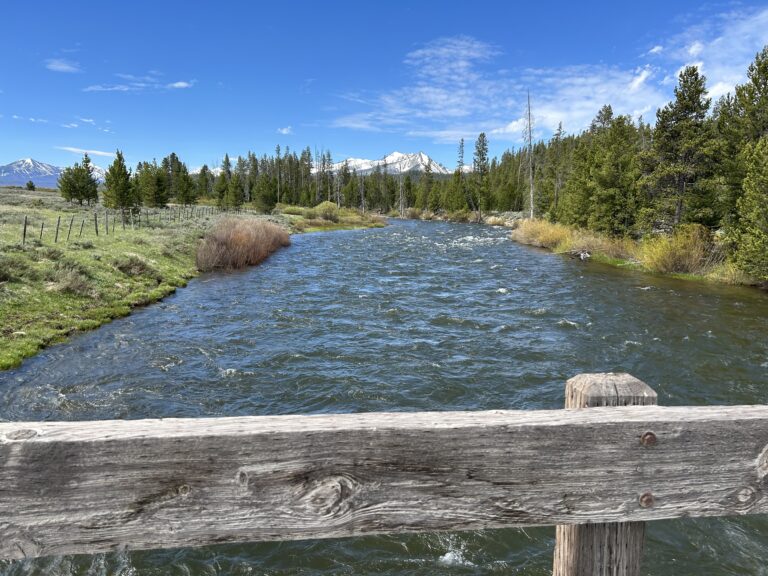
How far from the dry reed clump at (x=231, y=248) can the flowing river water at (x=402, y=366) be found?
224 inches

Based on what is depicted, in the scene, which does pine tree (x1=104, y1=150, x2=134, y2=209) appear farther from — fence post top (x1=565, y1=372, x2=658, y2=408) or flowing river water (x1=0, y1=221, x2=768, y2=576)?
fence post top (x1=565, y1=372, x2=658, y2=408)

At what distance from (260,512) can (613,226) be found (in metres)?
37.7

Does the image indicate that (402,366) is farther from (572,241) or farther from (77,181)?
(77,181)

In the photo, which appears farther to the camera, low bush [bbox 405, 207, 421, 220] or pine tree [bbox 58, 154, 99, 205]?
low bush [bbox 405, 207, 421, 220]

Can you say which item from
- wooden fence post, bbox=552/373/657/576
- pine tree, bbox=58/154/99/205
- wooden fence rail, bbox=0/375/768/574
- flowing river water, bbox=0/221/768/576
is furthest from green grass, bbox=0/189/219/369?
pine tree, bbox=58/154/99/205

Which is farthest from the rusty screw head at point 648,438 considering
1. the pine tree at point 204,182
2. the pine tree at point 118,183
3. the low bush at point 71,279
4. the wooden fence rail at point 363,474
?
the pine tree at point 204,182

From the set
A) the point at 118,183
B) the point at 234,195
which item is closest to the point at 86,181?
the point at 118,183

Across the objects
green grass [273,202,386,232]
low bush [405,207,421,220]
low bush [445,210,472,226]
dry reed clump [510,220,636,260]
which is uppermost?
low bush [405,207,421,220]

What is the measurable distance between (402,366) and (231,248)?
66.8ft

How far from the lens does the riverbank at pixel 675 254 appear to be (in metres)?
23.8

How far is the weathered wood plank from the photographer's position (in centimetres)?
156

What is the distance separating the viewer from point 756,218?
68.1ft

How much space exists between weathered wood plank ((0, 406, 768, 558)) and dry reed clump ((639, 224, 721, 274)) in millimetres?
28351

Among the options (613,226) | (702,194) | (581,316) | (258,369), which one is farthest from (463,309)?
(613,226)
